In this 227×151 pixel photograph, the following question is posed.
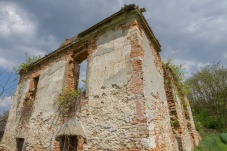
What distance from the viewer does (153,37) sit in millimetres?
5938

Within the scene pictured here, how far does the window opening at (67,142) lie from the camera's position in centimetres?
493

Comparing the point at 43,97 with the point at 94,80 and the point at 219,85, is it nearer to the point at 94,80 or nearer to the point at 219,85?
the point at 94,80

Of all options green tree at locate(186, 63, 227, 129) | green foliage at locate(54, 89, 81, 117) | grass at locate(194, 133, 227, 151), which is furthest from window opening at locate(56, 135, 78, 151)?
green tree at locate(186, 63, 227, 129)

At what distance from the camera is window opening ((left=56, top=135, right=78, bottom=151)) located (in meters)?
4.93

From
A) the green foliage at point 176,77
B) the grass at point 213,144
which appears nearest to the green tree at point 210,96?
the grass at point 213,144

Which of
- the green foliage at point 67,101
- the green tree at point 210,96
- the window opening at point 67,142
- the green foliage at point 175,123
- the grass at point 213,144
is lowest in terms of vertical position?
the grass at point 213,144

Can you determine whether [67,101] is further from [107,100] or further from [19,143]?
[19,143]

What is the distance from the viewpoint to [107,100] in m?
4.34

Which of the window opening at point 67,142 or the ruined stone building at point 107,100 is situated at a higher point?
the ruined stone building at point 107,100

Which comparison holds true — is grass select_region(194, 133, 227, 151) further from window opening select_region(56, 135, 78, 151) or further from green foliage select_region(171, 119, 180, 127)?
window opening select_region(56, 135, 78, 151)

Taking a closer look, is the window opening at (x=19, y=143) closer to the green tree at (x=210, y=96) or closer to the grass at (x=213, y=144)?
the grass at (x=213, y=144)

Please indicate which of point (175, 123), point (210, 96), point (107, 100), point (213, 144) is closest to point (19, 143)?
point (107, 100)

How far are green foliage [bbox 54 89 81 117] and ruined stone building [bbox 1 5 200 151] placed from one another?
0.11ft

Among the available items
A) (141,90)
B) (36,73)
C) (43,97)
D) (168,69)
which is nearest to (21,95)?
(36,73)
